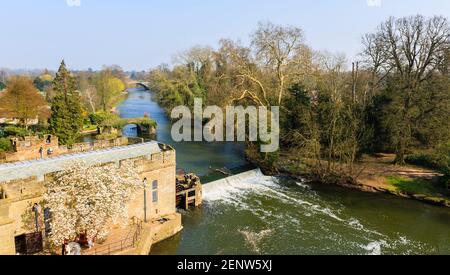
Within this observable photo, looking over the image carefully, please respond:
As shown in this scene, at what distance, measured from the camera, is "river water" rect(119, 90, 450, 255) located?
2231cm

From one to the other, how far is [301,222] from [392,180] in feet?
38.2

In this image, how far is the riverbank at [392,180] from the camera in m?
30.6

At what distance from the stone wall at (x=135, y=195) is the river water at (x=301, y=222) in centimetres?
224

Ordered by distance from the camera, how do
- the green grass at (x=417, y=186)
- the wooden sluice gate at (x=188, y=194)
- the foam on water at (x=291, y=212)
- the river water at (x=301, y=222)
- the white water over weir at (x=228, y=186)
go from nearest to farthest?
1. the river water at (x=301, y=222)
2. the foam on water at (x=291, y=212)
3. the wooden sluice gate at (x=188, y=194)
4. the white water over weir at (x=228, y=186)
5. the green grass at (x=417, y=186)

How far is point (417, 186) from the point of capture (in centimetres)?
3166

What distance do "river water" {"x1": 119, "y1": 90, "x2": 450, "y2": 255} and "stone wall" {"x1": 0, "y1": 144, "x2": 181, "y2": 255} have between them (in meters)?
2.24

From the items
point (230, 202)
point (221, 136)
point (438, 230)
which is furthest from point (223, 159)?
point (438, 230)

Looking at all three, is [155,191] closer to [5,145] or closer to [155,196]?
[155,196]

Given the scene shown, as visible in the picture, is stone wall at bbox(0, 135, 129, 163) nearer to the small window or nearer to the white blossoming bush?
the small window

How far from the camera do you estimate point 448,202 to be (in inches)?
1148

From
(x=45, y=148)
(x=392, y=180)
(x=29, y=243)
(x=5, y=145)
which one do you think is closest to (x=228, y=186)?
(x=392, y=180)

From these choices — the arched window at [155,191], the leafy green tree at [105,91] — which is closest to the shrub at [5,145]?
the arched window at [155,191]

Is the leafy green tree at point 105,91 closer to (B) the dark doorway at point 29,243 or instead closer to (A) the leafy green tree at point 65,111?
(A) the leafy green tree at point 65,111
